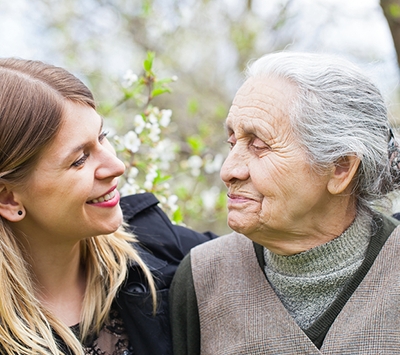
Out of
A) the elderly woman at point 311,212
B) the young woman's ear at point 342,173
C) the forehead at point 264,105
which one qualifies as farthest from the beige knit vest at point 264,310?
the forehead at point 264,105

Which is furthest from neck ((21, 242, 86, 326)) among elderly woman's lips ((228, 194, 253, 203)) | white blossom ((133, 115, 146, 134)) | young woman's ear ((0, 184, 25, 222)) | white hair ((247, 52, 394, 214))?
white hair ((247, 52, 394, 214))

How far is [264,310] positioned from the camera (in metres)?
2.00

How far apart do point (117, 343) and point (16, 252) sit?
507 mm

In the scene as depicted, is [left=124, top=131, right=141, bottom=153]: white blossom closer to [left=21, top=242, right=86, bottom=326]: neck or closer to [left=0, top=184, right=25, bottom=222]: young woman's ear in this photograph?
[left=21, top=242, right=86, bottom=326]: neck

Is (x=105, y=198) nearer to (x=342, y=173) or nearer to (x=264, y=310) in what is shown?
(x=264, y=310)

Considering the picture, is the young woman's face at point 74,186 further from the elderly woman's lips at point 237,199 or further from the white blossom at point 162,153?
the white blossom at point 162,153

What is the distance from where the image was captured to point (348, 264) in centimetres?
194

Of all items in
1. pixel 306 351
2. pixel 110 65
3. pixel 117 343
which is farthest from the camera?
pixel 110 65

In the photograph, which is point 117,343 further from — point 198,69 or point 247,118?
point 198,69

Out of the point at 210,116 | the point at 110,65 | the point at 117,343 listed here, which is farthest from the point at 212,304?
the point at 110,65

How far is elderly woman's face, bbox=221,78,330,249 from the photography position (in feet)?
6.18

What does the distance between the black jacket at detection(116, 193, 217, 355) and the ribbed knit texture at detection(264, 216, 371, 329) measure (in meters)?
0.51

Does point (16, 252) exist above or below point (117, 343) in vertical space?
above

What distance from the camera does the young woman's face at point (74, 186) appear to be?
6.18 feet
